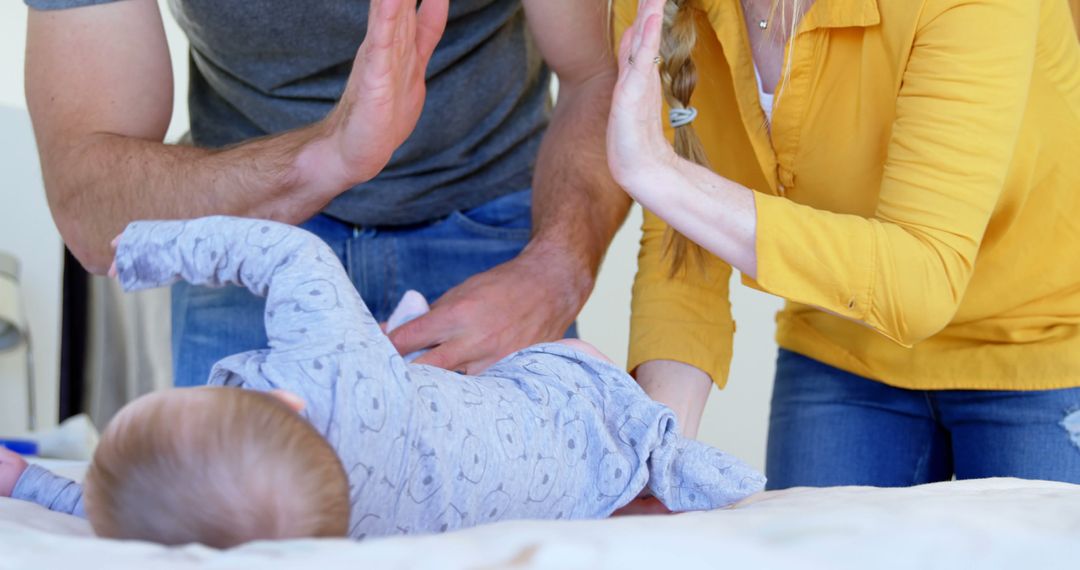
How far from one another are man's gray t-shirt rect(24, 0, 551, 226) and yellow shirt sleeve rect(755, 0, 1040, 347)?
0.67 meters

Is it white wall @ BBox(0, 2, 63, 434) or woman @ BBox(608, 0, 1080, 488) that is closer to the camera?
woman @ BBox(608, 0, 1080, 488)

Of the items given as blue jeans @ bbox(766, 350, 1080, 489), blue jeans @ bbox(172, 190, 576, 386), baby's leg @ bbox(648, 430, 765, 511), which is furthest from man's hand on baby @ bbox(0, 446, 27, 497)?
blue jeans @ bbox(766, 350, 1080, 489)

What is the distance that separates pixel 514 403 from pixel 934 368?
0.66m

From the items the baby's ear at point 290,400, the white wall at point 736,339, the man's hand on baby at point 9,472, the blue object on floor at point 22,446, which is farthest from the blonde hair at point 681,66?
the white wall at point 736,339

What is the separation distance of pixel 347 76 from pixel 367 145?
16.8 inches

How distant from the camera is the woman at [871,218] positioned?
108cm

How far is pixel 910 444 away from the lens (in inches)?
58.3

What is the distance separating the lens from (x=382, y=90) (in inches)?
46.0

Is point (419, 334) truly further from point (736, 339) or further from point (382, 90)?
point (736, 339)

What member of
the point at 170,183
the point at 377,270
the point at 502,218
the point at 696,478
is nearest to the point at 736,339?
the point at 502,218

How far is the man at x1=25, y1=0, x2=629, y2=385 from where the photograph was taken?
4.21 ft

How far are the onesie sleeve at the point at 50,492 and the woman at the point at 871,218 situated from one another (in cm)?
56

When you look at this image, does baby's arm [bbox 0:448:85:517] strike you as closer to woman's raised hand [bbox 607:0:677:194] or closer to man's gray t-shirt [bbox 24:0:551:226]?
woman's raised hand [bbox 607:0:677:194]

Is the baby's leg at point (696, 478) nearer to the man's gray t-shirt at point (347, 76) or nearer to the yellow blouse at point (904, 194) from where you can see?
the yellow blouse at point (904, 194)
